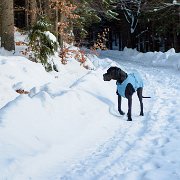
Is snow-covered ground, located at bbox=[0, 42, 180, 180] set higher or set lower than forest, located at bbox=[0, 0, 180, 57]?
lower

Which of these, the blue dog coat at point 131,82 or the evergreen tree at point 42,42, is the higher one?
the evergreen tree at point 42,42

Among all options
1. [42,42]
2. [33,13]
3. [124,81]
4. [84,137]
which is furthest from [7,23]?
[84,137]

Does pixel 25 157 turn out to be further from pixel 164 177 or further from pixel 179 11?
pixel 179 11

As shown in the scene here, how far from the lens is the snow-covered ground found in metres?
5.14

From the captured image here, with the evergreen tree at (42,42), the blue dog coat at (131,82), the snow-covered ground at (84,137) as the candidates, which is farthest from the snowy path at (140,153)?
the evergreen tree at (42,42)

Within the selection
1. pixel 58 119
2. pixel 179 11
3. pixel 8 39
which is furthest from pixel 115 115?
pixel 179 11

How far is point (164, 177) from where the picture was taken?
16.0ft

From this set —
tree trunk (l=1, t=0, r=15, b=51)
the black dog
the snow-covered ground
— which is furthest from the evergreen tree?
the black dog

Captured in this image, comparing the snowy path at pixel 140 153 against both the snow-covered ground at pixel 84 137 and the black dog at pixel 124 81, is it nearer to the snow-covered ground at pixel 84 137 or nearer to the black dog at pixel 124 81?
the snow-covered ground at pixel 84 137

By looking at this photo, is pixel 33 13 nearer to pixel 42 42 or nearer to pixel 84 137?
pixel 42 42

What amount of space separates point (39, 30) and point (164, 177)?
9.02 m

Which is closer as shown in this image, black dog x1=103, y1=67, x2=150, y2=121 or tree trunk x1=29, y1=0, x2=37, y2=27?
black dog x1=103, y1=67, x2=150, y2=121

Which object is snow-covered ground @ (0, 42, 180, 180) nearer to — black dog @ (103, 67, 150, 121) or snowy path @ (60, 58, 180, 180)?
snowy path @ (60, 58, 180, 180)

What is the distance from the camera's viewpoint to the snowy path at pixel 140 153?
5074 mm
